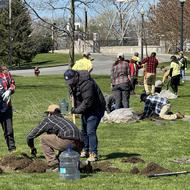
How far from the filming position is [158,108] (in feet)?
52.7

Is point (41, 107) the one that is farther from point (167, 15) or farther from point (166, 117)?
point (167, 15)

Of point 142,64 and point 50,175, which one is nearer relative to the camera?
point 50,175

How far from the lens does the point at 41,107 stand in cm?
2039

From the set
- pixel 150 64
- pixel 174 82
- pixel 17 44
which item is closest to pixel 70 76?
pixel 150 64

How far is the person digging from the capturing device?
15922 mm

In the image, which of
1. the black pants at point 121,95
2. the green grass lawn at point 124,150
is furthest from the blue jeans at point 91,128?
the black pants at point 121,95

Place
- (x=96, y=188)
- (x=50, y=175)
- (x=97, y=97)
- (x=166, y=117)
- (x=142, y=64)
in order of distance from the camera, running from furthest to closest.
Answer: (x=142, y=64)
(x=166, y=117)
(x=97, y=97)
(x=50, y=175)
(x=96, y=188)

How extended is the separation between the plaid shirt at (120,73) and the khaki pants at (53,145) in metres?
7.16

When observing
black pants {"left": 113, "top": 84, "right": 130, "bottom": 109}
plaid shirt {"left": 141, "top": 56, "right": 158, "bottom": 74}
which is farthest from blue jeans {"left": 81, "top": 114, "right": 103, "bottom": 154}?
plaid shirt {"left": 141, "top": 56, "right": 158, "bottom": 74}

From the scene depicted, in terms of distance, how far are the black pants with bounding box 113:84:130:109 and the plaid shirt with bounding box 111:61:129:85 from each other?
0.14 m

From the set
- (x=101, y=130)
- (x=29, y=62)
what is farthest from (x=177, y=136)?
(x=29, y=62)

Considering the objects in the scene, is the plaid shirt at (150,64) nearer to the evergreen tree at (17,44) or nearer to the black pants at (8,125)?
the black pants at (8,125)

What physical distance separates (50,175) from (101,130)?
18.7 ft

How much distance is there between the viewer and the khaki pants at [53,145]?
29.8 ft
